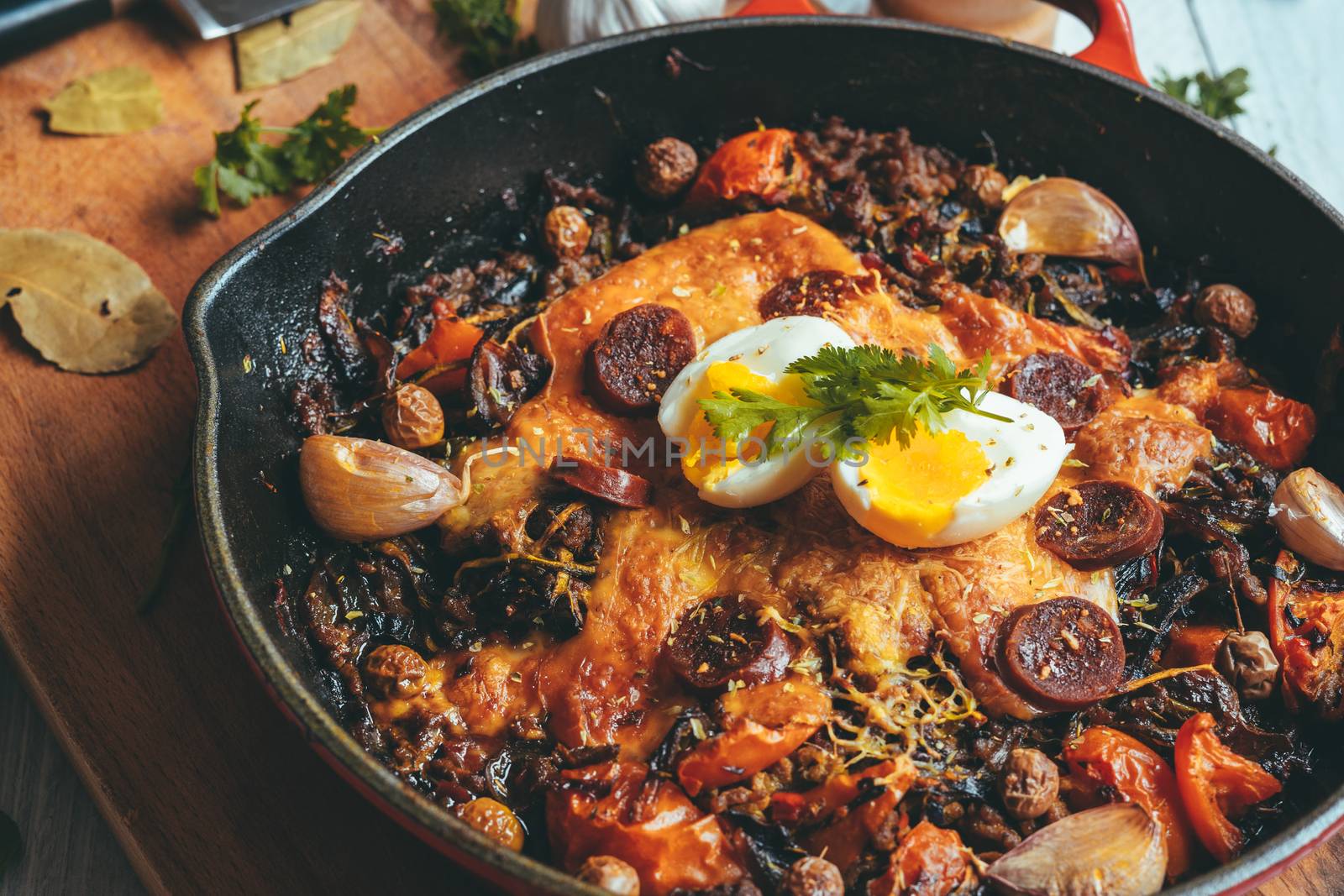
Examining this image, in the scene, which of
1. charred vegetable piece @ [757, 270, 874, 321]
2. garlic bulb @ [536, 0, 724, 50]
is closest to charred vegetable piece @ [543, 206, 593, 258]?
charred vegetable piece @ [757, 270, 874, 321]

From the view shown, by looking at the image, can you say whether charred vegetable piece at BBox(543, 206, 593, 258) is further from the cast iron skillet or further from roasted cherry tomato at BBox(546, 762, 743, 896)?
roasted cherry tomato at BBox(546, 762, 743, 896)

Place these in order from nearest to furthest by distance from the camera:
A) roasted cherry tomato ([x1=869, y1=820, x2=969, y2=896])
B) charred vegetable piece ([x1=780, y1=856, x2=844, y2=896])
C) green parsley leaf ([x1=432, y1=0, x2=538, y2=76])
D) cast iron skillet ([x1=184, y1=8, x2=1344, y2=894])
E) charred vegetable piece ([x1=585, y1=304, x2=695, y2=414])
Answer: charred vegetable piece ([x1=780, y1=856, x2=844, y2=896]) < roasted cherry tomato ([x1=869, y1=820, x2=969, y2=896]) < cast iron skillet ([x1=184, y1=8, x2=1344, y2=894]) < charred vegetable piece ([x1=585, y1=304, x2=695, y2=414]) < green parsley leaf ([x1=432, y1=0, x2=538, y2=76])

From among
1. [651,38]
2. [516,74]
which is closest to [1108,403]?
[651,38]

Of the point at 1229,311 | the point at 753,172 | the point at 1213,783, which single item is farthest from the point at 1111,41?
the point at 1213,783

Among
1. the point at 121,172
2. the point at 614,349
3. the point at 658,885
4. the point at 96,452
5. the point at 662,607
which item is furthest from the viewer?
the point at 121,172

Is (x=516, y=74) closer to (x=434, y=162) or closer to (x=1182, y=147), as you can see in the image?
(x=434, y=162)

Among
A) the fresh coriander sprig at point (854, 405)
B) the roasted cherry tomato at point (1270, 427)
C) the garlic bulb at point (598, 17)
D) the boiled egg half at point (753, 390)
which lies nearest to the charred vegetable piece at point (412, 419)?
the boiled egg half at point (753, 390)
